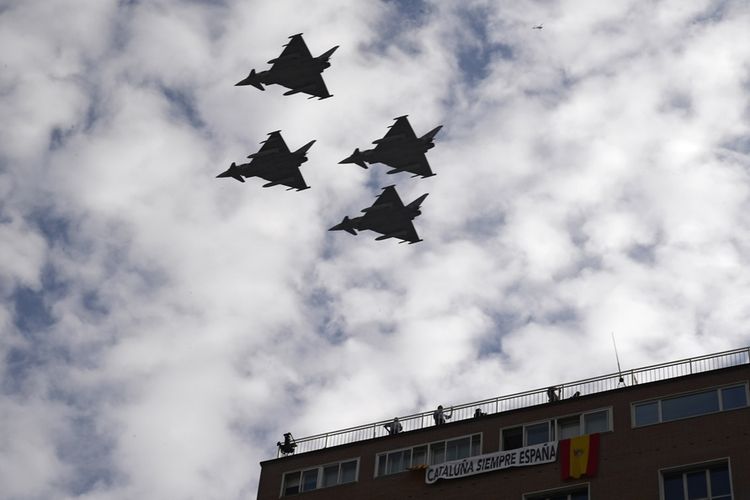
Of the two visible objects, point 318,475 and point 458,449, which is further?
point 318,475

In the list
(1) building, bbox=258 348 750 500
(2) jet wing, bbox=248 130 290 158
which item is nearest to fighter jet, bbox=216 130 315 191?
(2) jet wing, bbox=248 130 290 158

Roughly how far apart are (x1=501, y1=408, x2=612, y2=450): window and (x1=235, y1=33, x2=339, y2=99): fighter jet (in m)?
22.0

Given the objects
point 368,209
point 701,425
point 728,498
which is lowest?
point 728,498

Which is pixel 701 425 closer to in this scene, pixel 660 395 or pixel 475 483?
pixel 660 395

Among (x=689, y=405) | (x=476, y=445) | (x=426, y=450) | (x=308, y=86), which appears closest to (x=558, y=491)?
(x=476, y=445)

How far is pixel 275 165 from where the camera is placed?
67438 millimetres

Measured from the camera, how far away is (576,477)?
165 ft

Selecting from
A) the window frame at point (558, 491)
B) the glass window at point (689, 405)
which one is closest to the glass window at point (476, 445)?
the window frame at point (558, 491)

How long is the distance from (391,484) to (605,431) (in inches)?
404

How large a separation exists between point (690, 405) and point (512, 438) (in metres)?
8.08

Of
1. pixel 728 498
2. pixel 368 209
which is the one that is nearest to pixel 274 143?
pixel 368 209

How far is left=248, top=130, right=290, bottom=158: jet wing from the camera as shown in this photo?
219 feet

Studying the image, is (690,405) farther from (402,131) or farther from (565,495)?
(402,131)

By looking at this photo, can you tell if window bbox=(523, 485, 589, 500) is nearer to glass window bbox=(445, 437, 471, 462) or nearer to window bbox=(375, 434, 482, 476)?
window bbox=(375, 434, 482, 476)
